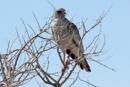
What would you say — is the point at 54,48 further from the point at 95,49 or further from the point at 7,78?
the point at 7,78

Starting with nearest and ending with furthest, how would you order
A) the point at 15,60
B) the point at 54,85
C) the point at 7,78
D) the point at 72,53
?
the point at 7,78 → the point at 15,60 → the point at 54,85 → the point at 72,53

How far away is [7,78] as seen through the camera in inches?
179

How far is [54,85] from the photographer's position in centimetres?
520

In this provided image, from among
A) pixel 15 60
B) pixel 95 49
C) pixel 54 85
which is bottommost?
pixel 54 85

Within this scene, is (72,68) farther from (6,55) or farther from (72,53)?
(72,53)

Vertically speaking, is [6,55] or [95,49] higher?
[6,55]

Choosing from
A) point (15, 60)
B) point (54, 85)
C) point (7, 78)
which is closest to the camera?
point (7, 78)

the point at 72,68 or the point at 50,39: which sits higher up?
the point at 50,39

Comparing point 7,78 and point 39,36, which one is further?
point 39,36

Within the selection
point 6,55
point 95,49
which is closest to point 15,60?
point 6,55

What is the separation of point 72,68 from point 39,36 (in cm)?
96

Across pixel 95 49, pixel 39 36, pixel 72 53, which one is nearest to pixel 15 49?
pixel 39 36

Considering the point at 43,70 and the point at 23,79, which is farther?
the point at 43,70

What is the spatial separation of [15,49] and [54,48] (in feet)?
2.55
